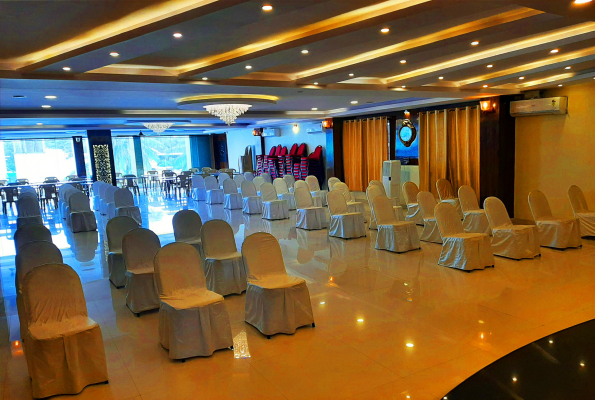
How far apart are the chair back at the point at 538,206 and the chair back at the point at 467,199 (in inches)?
49.4

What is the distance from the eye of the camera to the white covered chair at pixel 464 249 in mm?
6793

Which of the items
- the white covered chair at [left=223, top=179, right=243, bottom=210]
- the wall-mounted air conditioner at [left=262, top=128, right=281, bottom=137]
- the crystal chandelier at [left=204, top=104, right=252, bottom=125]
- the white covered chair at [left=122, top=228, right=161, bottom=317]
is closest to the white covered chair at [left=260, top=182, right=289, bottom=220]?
the white covered chair at [left=223, top=179, right=243, bottom=210]

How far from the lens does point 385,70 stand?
729 centimetres

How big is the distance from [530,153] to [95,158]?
14.6 meters

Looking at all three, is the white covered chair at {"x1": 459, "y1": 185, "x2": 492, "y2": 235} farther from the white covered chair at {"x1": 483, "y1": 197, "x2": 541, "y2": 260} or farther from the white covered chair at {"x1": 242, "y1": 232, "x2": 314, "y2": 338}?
the white covered chair at {"x1": 242, "y1": 232, "x2": 314, "y2": 338}

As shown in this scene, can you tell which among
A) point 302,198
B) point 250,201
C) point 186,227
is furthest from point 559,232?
point 250,201

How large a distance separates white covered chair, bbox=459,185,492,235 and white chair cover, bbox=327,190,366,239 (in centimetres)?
208

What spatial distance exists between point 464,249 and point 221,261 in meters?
3.57

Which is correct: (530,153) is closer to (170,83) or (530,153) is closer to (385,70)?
(385,70)

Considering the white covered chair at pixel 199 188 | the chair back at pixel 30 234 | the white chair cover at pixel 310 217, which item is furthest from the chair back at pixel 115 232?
the white covered chair at pixel 199 188

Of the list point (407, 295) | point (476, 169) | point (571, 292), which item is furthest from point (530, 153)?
point (407, 295)

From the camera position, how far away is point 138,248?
5762 millimetres

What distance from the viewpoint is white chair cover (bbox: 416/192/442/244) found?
345 inches

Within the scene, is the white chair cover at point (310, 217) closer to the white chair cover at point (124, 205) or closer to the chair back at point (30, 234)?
the white chair cover at point (124, 205)
